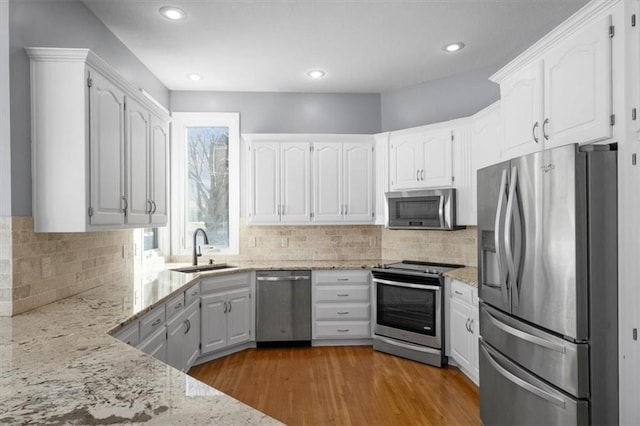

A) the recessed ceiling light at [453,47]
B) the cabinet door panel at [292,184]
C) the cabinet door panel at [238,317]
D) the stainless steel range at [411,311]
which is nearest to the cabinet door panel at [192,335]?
the cabinet door panel at [238,317]

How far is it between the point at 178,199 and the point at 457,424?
3.59 meters

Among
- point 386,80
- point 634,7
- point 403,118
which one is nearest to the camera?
point 634,7

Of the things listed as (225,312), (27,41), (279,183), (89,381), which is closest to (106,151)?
(27,41)

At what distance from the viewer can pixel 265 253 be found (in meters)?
4.52

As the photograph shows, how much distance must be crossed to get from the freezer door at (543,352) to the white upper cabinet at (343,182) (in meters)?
2.20

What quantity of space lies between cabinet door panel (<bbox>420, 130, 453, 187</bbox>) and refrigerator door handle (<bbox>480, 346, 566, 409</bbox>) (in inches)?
73.8

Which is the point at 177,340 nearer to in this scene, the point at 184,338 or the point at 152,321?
the point at 184,338

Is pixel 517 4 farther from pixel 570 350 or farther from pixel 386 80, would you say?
pixel 570 350

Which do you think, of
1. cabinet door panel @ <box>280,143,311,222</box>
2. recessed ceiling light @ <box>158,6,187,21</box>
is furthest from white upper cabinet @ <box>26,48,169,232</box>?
cabinet door panel @ <box>280,143,311,222</box>

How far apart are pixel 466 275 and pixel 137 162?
2800mm

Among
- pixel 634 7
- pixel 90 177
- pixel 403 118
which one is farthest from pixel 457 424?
pixel 403 118

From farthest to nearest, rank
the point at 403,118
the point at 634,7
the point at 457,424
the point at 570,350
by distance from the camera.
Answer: the point at 403,118, the point at 457,424, the point at 570,350, the point at 634,7

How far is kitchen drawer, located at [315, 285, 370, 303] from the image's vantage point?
13.1ft

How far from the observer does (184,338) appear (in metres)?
3.00
